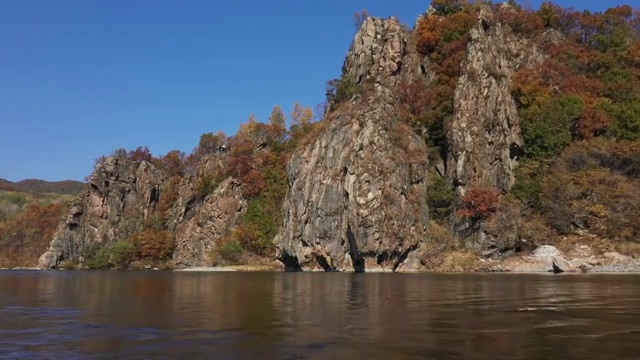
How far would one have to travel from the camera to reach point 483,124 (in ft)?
265

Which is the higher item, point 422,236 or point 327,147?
point 327,147

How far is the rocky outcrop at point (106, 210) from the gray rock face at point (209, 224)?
908 inches

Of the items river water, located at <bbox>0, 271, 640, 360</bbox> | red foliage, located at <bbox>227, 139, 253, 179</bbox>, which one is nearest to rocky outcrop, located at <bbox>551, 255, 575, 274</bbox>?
river water, located at <bbox>0, 271, 640, 360</bbox>

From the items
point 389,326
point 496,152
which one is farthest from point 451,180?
point 389,326

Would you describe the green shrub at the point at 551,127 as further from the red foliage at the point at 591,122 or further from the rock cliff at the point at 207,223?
the rock cliff at the point at 207,223

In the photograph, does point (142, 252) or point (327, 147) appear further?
point (142, 252)

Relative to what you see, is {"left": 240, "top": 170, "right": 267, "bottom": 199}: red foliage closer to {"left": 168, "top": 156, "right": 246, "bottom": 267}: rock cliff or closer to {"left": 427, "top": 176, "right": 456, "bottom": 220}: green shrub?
{"left": 168, "top": 156, "right": 246, "bottom": 267}: rock cliff

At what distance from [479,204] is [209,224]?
2298 inches

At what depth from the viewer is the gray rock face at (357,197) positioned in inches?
2832

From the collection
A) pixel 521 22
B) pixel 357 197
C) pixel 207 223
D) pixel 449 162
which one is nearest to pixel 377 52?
pixel 449 162

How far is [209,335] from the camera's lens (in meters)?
15.0

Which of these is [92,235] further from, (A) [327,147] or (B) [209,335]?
(B) [209,335]

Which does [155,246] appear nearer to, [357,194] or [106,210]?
[106,210]

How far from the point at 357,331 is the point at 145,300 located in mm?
15978
